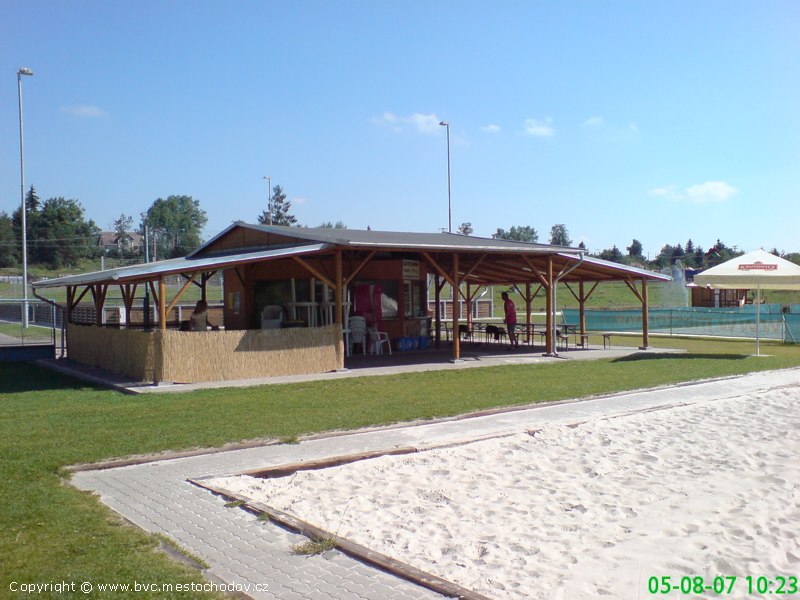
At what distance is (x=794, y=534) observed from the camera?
584 centimetres

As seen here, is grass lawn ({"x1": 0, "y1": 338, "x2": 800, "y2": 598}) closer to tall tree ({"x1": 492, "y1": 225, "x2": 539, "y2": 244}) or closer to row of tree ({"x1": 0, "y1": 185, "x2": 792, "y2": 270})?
row of tree ({"x1": 0, "y1": 185, "x2": 792, "y2": 270})

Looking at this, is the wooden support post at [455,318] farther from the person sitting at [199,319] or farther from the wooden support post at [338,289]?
the person sitting at [199,319]

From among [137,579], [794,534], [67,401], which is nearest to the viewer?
[137,579]

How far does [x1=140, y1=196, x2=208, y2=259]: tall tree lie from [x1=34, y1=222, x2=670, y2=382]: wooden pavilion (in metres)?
84.5

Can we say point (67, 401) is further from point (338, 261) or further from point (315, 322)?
point (315, 322)

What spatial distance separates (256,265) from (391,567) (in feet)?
60.2

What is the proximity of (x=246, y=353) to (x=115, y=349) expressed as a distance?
3.65 m

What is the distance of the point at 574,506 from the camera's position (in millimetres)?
6676

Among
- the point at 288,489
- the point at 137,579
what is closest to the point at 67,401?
the point at 288,489

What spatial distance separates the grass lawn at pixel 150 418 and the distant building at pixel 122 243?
6752 centimetres

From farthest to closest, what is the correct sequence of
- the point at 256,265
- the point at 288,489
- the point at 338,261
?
the point at 256,265 → the point at 338,261 → the point at 288,489

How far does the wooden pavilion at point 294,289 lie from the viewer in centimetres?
1522

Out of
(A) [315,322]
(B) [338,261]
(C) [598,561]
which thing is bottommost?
(C) [598,561]

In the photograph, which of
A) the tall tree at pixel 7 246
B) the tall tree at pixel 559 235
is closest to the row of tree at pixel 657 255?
the tall tree at pixel 559 235
